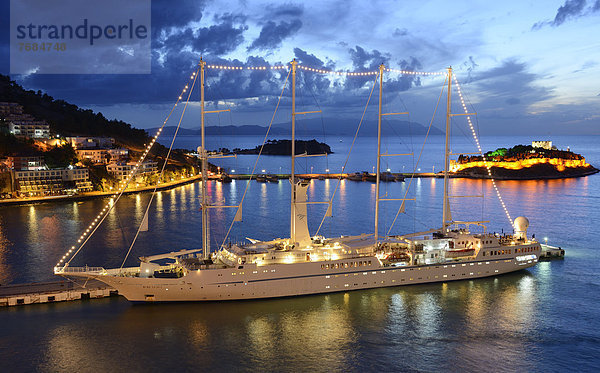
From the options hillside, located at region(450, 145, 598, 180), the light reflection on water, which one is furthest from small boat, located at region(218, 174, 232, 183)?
the light reflection on water

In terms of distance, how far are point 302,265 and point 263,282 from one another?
6.62 feet

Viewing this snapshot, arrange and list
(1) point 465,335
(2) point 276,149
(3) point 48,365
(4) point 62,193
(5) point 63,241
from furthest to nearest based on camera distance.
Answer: (2) point 276,149 → (4) point 62,193 → (5) point 63,241 → (1) point 465,335 → (3) point 48,365

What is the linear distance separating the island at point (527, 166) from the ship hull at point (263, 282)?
64.4 m

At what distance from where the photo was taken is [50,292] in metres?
20.4

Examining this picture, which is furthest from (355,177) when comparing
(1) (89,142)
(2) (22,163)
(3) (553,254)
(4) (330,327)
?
(4) (330,327)

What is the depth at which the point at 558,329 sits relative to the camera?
18406mm

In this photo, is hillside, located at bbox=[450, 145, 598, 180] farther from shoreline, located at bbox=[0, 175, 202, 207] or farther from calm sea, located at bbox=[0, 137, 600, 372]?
shoreline, located at bbox=[0, 175, 202, 207]

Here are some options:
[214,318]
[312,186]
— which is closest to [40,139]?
[312,186]

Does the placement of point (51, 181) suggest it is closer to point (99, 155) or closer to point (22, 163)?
point (22, 163)

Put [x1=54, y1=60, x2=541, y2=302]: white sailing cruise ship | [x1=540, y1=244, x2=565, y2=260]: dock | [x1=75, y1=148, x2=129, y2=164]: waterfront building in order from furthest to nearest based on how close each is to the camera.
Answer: [x1=75, y1=148, x2=129, y2=164]: waterfront building, [x1=540, y1=244, x2=565, y2=260]: dock, [x1=54, y1=60, x2=541, y2=302]: white sailing cruise ship

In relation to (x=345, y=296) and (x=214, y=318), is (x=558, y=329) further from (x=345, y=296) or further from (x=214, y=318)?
(x=214, y=318)

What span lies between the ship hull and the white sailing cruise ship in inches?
1.7

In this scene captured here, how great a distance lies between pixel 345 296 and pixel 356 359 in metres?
5.62

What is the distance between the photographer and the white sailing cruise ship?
20.0 meters
